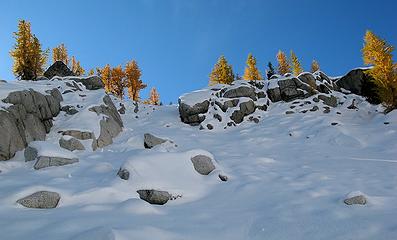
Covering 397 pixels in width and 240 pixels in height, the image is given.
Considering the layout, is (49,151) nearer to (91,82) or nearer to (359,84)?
(91,82)

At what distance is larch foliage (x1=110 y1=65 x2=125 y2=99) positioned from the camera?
53531mm

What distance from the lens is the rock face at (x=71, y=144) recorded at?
56.2ft

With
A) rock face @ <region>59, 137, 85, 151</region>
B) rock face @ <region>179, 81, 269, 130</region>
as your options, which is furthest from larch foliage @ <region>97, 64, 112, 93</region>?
rock face @ <region>59, 137, 85, 151</region>

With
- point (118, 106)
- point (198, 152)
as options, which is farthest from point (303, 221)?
point (118, 106)

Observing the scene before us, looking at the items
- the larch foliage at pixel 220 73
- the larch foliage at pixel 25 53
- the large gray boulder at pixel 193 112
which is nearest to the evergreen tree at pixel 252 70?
the larch foliage at pixel 220 73

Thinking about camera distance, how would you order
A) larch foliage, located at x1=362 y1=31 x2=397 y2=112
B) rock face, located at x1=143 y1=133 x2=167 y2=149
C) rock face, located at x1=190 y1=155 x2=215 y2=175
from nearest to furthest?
rock face, located at x1=190 y1=155 x2=215 y2=175
rock face, located at x1=143 y1=133 x2=167 y2=149
larch foliage, located at x1=362 y1=31 x2=397 y2=112

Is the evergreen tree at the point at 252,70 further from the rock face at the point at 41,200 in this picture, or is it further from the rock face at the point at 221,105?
the rock face at the point at 41,200

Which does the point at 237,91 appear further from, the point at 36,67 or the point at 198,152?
the point at 36,67

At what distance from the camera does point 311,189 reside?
10.0 m

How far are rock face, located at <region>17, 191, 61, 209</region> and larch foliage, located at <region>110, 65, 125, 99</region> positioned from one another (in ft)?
153

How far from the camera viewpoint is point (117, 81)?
53.8m

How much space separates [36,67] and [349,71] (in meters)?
41.0

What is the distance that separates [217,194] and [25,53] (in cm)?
4111

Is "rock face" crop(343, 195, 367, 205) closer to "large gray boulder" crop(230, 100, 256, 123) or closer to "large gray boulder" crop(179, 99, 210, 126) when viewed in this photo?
"large gray boulder" crop(230, 100, 256, 123)
